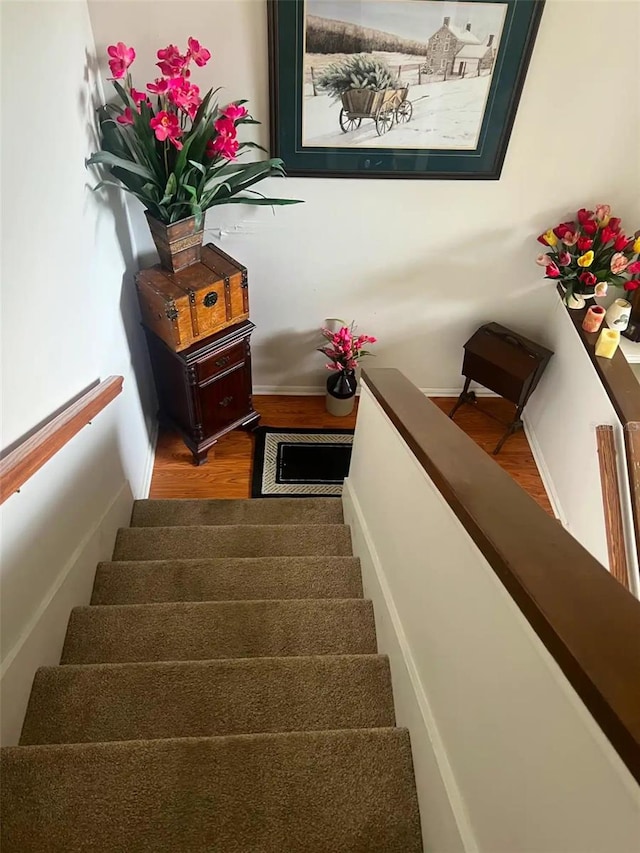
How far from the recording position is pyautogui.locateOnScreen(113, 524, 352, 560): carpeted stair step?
2.17 m

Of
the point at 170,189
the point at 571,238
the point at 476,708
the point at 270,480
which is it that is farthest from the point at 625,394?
the point at 170,189

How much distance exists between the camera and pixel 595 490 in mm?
2494

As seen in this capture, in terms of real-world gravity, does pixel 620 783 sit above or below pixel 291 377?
above

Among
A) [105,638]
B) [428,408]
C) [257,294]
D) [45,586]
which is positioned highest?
[428,408]

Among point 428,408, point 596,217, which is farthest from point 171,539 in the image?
point 596,217

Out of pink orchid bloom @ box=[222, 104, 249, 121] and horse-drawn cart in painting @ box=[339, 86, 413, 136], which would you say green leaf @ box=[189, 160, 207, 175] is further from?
horse-drawn cart in painting @ box=[339, 86, 413, 136]

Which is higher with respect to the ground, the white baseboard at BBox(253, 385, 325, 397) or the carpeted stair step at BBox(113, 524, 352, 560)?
the carpeted stair step at BBox(113, 524, 352, 560)

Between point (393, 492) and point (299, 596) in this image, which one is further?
point (299, 596)

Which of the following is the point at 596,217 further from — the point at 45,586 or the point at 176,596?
the point at 45,586

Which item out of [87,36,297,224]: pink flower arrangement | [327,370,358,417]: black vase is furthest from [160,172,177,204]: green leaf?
[327,370,358,417]: black vase

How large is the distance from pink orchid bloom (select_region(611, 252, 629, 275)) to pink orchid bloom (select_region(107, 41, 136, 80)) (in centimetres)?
203

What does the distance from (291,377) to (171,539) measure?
4.46 feet

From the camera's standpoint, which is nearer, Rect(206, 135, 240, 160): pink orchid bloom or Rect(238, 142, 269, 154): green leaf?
Rect(206, 135, 240, 160): pink orchid bloom

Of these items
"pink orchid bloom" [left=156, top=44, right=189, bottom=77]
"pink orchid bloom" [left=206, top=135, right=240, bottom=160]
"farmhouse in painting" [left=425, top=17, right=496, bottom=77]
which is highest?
"farmhouse in painting" [left=425, top=17, right=496, bottom=77]
